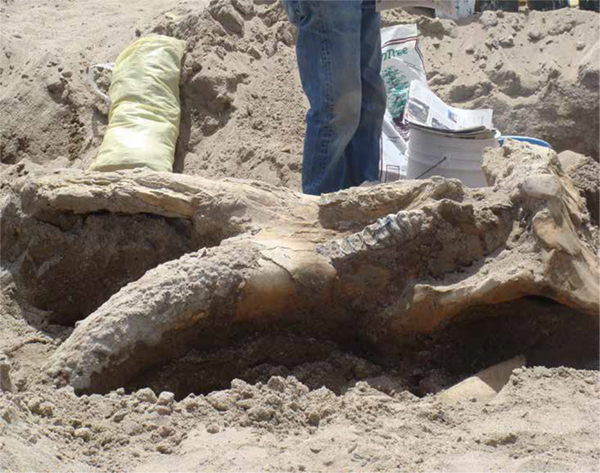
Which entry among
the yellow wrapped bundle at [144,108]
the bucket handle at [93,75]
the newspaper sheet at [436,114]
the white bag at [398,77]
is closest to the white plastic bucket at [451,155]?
the newspaper sheet at [436,114]

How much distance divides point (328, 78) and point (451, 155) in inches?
24.4

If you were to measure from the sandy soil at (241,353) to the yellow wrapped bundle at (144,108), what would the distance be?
153mm

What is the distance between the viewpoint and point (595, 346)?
289 centimetres

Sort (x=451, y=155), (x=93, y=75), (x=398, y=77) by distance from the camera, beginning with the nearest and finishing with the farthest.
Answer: (x=451, y=155) < (x=398, y=77) < (x=93, y=75)

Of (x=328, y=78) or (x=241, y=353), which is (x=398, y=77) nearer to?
(x=328, y=78)

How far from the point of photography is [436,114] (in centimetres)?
448

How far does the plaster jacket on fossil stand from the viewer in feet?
8.97

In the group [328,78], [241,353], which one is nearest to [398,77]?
[328,78]

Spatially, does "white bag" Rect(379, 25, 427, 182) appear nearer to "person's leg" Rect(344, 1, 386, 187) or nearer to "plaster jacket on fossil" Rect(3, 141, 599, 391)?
"person's leg" Rect(344, 1, 386, 187)

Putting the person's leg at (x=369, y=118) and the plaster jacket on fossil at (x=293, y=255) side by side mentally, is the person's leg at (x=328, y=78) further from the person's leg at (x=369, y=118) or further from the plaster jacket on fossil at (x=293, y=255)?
the plaster jacket on fossil at (x=293, y=255)

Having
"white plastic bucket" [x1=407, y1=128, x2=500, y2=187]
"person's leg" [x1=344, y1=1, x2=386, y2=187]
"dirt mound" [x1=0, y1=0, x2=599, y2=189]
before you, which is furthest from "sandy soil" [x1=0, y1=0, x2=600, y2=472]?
"white plastic bucket" [x1=407, y1=128, x2=500, y2=187]

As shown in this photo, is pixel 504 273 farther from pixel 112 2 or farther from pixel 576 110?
pixel 112 2

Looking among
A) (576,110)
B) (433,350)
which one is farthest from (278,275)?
(576,110)

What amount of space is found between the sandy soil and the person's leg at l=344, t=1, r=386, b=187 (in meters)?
0.39
